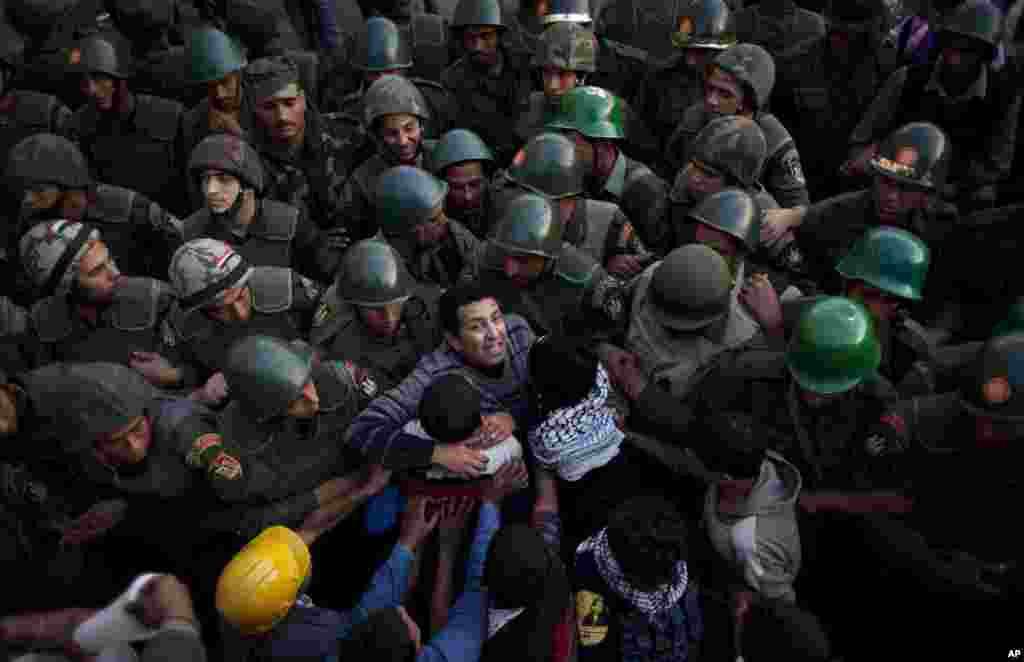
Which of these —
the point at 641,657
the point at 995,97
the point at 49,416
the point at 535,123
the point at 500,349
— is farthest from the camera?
the point at 535,123

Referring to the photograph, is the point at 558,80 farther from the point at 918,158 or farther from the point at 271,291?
the point at 271,291

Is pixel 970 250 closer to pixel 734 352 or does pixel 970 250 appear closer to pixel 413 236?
pixel 734 352

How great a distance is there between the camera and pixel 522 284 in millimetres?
4148

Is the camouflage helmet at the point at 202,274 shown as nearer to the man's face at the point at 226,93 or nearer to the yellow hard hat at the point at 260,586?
the yellow hard hat at the point at 260,586

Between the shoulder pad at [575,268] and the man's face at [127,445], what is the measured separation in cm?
215

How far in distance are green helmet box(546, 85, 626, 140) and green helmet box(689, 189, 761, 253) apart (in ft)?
3.63

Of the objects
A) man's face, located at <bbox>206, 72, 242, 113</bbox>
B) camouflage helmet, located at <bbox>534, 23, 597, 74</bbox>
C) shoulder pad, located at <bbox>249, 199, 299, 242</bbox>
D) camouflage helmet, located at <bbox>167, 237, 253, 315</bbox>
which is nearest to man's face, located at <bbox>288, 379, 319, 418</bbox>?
camouflage helmet, located at <bbox>167, 237, 253, 315</bbox>

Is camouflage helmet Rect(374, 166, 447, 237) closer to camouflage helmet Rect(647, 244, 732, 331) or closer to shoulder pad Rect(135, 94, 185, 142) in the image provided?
camouflage helmet Rect(647, 244, 732, 331)

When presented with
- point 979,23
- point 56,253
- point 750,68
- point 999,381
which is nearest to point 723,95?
point 750,68

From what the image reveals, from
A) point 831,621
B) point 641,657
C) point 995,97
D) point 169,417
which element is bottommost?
point 831,621

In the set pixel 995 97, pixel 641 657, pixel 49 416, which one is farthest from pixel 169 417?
pixel 995 97

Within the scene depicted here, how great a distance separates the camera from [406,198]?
14.4 ft

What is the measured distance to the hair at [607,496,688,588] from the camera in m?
2.37

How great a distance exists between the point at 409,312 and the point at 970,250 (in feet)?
10.6
